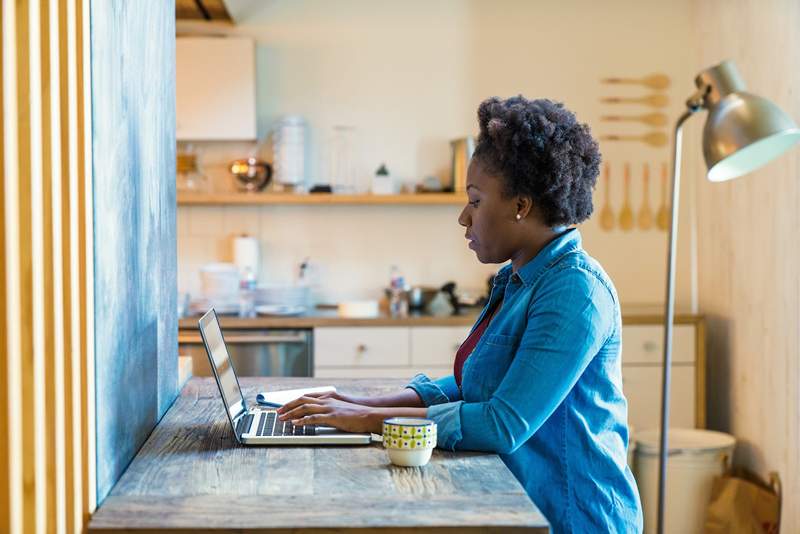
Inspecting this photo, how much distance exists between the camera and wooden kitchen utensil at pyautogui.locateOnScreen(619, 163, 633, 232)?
16.6 feet

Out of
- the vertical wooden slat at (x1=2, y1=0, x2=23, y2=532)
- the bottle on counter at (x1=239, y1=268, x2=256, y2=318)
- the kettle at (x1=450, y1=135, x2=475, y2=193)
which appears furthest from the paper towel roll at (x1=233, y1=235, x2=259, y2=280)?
the vertical wooden slat at (x1=2, y1=0, x2=23, y2=532)

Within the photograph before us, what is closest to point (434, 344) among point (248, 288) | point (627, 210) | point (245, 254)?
point (248, 288)

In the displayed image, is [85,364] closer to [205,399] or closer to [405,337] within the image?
[205,399]

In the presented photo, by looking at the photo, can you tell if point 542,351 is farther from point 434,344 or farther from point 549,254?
point 434,344

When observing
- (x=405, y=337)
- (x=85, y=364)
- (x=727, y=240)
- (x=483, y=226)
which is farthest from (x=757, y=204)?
(x=85, y=364)

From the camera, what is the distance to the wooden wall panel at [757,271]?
151 inches

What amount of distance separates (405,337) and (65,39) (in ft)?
10.3

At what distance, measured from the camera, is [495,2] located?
16.4 feet

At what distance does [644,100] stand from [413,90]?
46.3 inches

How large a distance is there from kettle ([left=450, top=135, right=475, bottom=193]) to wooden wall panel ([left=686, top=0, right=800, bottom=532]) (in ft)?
3.88

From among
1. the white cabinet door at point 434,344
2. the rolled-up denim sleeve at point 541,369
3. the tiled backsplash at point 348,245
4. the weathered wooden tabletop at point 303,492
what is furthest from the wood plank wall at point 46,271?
the tiled backsplash at point 348,245

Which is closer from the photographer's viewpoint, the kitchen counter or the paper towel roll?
the kitchen counter

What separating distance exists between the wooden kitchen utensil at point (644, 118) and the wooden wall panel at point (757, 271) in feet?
1.21

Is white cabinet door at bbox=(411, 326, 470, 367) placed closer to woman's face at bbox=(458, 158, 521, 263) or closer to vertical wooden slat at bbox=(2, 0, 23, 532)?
woman's face at bbox=(458, 158, 521, 263)
